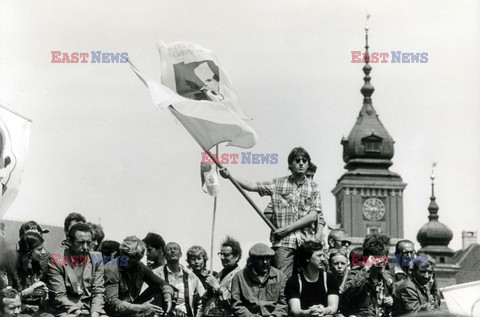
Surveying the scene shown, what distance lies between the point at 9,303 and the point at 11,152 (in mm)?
2540

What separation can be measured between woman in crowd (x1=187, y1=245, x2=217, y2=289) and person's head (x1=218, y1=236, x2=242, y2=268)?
0.19m

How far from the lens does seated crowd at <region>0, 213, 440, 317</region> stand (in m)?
10.9

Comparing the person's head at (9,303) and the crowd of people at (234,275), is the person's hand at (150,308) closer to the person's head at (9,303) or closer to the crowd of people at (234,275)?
the crowd of people at (234,275)

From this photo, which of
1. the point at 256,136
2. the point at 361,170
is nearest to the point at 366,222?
the point at 361,170

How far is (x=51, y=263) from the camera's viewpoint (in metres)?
11.0

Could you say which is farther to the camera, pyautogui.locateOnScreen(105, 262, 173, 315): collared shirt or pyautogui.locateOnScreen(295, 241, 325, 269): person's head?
pyautogui.locateOnScreen(105, 262, 173, 315): collared shirt

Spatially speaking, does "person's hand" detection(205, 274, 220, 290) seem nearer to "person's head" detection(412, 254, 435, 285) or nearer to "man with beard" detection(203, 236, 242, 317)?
"man with beard" detection(203, 236, 242, 317)

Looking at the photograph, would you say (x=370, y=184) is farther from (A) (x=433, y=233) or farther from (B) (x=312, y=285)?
(B) (x=312, y=285)

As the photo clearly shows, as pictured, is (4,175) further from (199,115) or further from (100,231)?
(199,115)

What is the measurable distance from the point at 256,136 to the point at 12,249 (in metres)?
3.31

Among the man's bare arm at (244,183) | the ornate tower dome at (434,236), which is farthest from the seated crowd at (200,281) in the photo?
the ornate tower dome at (434,236)

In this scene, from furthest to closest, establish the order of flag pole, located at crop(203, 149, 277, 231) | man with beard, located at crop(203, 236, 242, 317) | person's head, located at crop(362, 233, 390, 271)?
flag pole, located at crop(203, 149, 277, 231)
person's head, located at crop(362, 233, 390, 271)
man with beard, located at crop(203, 236, 242, 317)

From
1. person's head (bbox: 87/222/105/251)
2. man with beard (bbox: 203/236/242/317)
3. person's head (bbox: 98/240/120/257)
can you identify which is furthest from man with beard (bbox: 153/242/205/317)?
person's head (bbox: 87/222/105/251)

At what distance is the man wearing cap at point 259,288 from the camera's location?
11.2 metres
